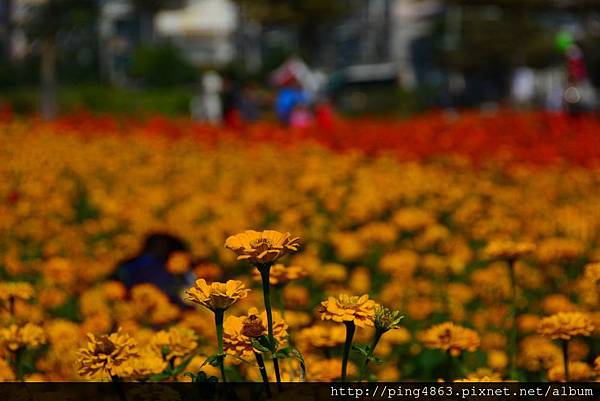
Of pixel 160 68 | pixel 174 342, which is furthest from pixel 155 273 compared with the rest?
pixel 160 68

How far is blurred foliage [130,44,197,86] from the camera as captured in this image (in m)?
31.6

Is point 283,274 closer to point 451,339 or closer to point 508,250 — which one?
point 451,339

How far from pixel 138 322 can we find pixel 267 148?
5.37 m

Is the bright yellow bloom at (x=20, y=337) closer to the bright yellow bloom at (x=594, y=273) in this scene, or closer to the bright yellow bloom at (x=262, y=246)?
the bright yellow bloom at (x=262, y=246)

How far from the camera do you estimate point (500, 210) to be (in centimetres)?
466

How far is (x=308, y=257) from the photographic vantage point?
12.1 ft

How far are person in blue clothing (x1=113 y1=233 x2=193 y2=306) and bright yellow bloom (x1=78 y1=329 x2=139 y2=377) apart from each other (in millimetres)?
1837

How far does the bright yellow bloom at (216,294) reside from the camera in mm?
1157

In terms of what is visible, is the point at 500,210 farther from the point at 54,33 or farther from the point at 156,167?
the point at 54,33

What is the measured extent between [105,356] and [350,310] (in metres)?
0.35

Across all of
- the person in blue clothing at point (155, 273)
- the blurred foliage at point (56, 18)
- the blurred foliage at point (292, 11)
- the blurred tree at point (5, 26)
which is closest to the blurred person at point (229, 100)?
the blurred foliage at point (56, 18)

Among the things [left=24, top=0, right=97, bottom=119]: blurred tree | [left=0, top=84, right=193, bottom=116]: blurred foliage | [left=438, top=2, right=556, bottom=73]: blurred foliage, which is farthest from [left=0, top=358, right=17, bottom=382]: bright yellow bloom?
[left=438, top=2, right=556, bottom=73]: blurred foliage

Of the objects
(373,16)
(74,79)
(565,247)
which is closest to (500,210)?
(565,247)

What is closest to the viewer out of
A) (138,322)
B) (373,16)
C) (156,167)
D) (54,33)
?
(138,322)
